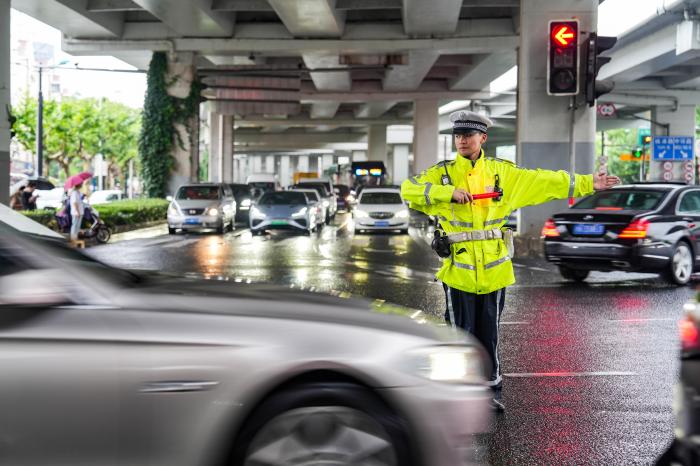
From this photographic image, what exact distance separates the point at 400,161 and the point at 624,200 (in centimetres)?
8721

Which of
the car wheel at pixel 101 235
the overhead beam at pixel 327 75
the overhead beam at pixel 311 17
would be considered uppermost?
the overhead beam at pixel 327 75

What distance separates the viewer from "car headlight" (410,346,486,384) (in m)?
4.00

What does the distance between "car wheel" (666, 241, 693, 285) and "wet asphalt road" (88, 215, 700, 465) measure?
0.75 ft

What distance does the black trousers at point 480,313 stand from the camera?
6332 mm

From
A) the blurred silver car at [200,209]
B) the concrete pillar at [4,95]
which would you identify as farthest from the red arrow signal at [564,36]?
the blurred silver car at [200,209]

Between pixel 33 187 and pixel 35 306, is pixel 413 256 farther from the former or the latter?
pixel 35 306

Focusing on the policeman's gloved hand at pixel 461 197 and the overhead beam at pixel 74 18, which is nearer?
the policeman's gloved hand at pixel 461 197

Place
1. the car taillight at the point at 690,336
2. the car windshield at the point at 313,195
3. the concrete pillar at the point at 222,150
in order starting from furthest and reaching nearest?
the concrete pillar at the point at 222,150, the car windshield at the point at 313,195, the car taillight at the point at 690,336

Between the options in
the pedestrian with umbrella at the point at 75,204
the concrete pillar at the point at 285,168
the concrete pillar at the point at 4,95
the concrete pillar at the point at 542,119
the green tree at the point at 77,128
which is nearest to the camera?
the concrete pillar at the point at 4,95

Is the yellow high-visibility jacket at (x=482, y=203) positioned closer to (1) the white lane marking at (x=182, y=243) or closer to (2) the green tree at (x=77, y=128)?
(1) the white lane marking at (x=182, y=243)

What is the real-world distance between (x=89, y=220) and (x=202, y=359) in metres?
21.5

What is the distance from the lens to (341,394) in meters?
3.86

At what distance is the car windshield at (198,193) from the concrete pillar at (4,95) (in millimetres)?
9309

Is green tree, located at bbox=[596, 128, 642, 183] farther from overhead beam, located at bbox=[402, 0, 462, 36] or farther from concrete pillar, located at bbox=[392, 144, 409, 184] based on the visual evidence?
overhead beam, located at bbox=[402, 0, 462, 36]
